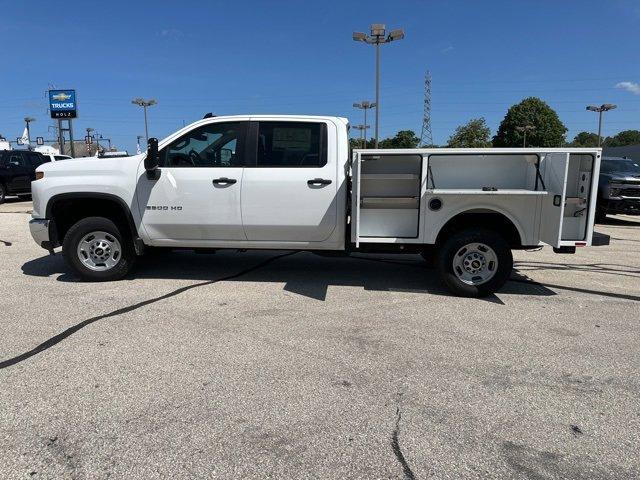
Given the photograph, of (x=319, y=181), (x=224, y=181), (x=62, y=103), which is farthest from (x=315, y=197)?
(x=62, y=103)

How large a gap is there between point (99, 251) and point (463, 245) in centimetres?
442

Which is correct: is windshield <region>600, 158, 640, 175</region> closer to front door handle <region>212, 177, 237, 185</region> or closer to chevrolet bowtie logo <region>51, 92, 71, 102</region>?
front door handle <region>212, 177, 237, 185</region>

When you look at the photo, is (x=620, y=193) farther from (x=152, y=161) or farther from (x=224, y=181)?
(x=152, y=161)

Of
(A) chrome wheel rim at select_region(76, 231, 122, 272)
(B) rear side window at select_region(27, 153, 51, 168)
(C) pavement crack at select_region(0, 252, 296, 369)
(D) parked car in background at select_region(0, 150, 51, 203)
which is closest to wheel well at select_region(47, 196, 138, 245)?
(A) chrome wheel rim at select_region(76, 231, 122, 272)

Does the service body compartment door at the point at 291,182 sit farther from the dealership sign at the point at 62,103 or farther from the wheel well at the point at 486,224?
the dealership sign at the point at 62,103

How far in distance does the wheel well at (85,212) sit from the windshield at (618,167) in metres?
12.6

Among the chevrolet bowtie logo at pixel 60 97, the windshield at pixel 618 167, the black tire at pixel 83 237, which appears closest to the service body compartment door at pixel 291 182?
the black tire at pixel 83 237

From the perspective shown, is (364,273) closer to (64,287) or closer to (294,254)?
(294,254)

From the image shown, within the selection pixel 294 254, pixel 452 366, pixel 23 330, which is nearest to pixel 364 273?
pixel 294 254

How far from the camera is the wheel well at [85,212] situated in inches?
236

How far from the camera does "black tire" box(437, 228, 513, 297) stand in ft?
17.9

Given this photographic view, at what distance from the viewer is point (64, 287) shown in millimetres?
5922

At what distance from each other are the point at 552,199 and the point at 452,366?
252cm

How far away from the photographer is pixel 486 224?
567cm
